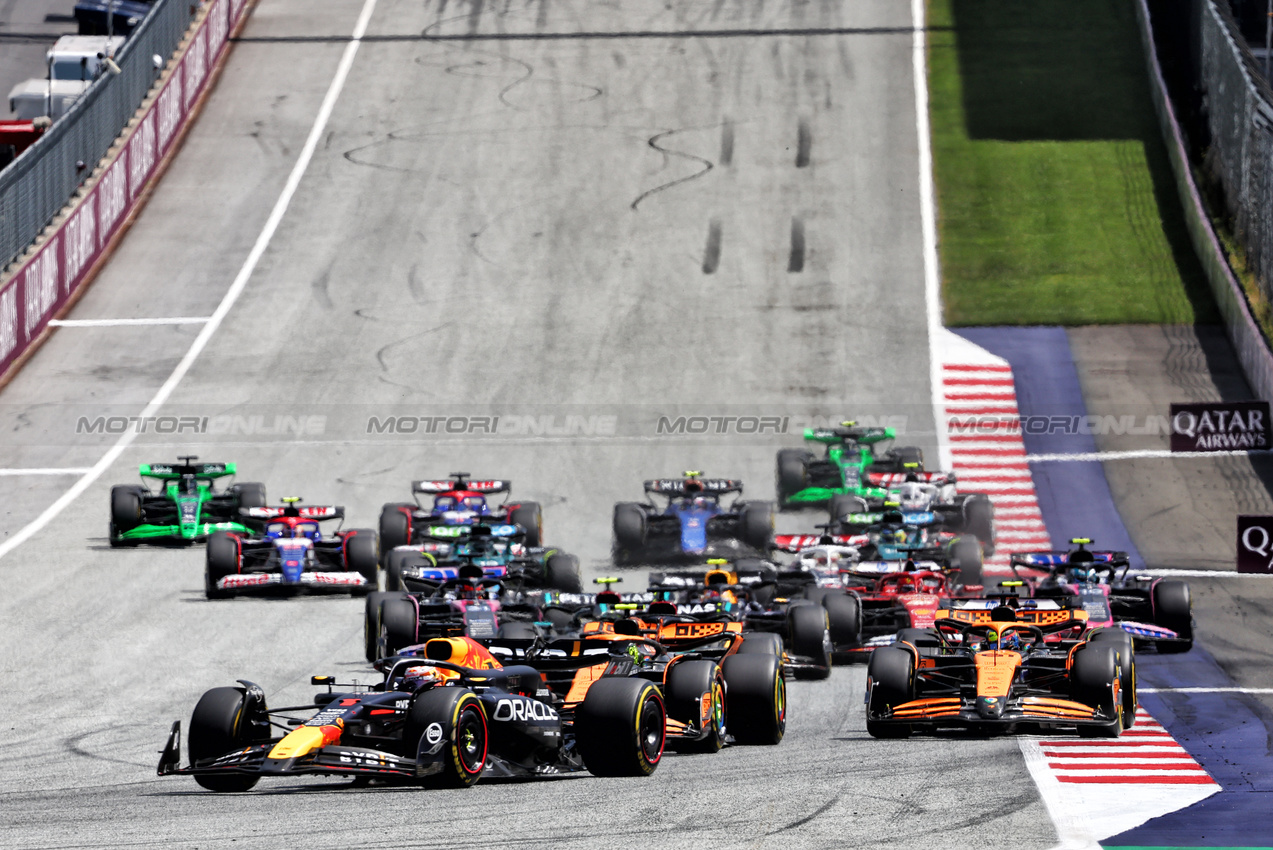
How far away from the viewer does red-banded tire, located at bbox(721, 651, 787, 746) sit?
14.8 metres

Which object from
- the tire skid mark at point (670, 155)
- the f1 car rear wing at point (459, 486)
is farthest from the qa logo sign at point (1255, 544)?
the tire skid mark at point (670, 155)

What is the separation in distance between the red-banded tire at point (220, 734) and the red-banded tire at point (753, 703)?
163 inches

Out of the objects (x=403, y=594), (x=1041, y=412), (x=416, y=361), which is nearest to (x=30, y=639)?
(x=403, y=594)

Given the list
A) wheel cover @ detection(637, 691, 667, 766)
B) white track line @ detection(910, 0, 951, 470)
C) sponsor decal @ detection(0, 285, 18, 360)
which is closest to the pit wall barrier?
white track line @ detection(910, 0, 951, 470)

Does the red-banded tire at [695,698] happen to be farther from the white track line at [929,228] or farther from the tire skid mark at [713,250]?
the tire skid mark at [713,250]

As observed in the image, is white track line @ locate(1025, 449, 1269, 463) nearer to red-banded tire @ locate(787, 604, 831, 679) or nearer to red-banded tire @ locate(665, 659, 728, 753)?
red-banded tire @ locate(787, 604, 831, 679)

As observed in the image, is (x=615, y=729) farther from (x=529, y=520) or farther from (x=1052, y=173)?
(x=1052, y=173)

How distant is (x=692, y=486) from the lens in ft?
91.2

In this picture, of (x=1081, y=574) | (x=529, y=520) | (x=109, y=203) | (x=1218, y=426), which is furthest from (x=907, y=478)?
(x=109, y=203)

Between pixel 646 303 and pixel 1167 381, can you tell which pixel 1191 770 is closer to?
pixel 1167 381

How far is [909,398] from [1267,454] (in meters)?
6.82

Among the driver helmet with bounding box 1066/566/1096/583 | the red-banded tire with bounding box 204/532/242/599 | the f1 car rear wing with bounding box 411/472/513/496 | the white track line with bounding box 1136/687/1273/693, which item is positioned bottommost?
the white track line with bounding box 1136/687/1273/693

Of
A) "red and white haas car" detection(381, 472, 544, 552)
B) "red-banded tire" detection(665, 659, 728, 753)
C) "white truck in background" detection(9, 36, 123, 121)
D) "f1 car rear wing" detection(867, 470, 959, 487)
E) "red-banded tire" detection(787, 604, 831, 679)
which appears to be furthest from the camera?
"white truck in background" detection(9, 36, 123, 121)

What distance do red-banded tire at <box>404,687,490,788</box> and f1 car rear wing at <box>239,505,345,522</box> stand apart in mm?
13878
